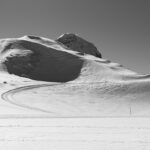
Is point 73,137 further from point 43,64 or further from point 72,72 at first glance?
point 43,64

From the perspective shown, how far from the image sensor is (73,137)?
10.2m

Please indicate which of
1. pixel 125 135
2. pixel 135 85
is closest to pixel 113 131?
pixel 125 135

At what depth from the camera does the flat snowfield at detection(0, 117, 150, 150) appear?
877 cm

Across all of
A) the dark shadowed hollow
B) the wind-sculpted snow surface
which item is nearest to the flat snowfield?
the wind-sculpted snow surface

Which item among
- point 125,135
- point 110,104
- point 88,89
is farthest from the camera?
point 88,89

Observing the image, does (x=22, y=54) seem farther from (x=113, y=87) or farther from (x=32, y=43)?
(x=113, y=87)

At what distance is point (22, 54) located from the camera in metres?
123

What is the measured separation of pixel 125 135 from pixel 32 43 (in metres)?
131

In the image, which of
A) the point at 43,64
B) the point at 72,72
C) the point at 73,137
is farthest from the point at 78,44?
the point at 73,137

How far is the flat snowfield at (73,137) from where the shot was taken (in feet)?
28.8

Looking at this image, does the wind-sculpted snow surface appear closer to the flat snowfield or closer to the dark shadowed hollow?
the dark shadowed hollow

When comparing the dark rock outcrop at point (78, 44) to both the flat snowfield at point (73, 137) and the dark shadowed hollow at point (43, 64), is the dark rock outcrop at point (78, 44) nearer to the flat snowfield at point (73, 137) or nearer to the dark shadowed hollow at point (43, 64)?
the dark shadowed hollow at point (43, 64)

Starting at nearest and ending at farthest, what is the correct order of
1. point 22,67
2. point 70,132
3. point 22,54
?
point 70,132
point 22,67
point 22,54

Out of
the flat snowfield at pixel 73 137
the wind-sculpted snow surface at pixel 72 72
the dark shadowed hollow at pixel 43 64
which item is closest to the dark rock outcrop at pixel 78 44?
the wind-sculpted snow surface at pixel 72 72
